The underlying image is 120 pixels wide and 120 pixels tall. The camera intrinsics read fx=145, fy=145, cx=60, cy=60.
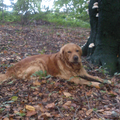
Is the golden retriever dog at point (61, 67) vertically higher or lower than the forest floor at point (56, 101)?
higher

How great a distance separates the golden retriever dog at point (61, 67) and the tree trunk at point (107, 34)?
1.28 metres

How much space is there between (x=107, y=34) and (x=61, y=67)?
235cm

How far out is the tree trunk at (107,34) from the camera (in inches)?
213

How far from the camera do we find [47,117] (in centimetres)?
270

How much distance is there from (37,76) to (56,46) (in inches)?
155

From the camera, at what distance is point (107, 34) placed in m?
5.73

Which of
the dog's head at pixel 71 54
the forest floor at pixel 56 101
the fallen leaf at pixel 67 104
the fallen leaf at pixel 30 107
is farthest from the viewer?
the dog's head at pixel 71 54

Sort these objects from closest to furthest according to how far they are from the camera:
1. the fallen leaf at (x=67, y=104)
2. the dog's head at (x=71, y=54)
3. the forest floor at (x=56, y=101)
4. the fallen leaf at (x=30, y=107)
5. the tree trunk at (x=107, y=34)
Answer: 1. the forest floor at (x=56, y=101)
2. the fallen leaf at (x=30, y=107)
3. the fallen leaf at (x=67, y=104)
4. the dog's head at (x=71, y=54)
5. the tree trunk at (x=107, y=34)

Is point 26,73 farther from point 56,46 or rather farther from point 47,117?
point 56,46

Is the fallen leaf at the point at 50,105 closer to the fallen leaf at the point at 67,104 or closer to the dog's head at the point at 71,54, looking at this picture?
the fallen leaf at the point at 67,104

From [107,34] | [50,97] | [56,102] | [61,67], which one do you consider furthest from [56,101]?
[107,34]

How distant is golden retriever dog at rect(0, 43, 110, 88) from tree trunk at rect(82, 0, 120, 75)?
1.28 metres

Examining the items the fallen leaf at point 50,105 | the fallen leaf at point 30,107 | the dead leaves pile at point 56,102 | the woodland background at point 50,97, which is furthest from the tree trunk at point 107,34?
the fallen leaf at point 30,107

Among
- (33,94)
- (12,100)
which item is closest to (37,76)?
(33,94)
